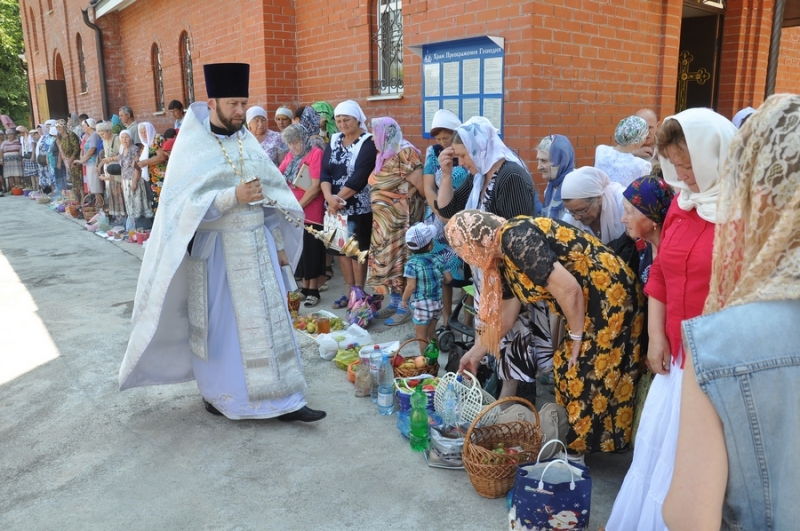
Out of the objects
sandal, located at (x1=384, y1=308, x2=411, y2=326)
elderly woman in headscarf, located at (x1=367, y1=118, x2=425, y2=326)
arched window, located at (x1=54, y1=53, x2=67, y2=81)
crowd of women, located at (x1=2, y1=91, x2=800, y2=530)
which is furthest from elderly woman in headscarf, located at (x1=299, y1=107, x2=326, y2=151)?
arched window, located at (x1=54, y1=53, x2=67, y2=81)

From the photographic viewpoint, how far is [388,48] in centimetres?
691

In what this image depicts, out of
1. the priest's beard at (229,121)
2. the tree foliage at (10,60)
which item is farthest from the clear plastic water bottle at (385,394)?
the tree foliage at (10,60)

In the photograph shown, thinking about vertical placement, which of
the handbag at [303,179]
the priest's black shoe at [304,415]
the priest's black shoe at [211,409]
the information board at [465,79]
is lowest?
the priest's black shoe at [211,409]

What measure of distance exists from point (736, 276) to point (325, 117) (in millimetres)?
6441

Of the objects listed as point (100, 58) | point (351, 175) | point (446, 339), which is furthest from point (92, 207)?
point (446, 339)

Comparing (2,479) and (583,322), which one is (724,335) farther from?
(2,479)

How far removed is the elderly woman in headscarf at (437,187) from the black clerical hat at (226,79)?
1849 millimetres

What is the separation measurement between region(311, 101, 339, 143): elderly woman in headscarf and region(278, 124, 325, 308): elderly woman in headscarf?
548 mm

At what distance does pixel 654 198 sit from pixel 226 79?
2382 mm

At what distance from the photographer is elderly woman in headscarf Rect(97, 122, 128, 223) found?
35.8 ft

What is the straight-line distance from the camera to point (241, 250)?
362 cm

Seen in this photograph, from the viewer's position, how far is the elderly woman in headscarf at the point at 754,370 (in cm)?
92

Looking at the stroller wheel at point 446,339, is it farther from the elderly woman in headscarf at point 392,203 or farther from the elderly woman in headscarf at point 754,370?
the elderly woman in headscarf at point 754,370

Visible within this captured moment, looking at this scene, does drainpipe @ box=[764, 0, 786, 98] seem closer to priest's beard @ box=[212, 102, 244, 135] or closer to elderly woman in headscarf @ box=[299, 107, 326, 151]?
elderly woman in headscarf @ box=[299, 107, 326, 151]
